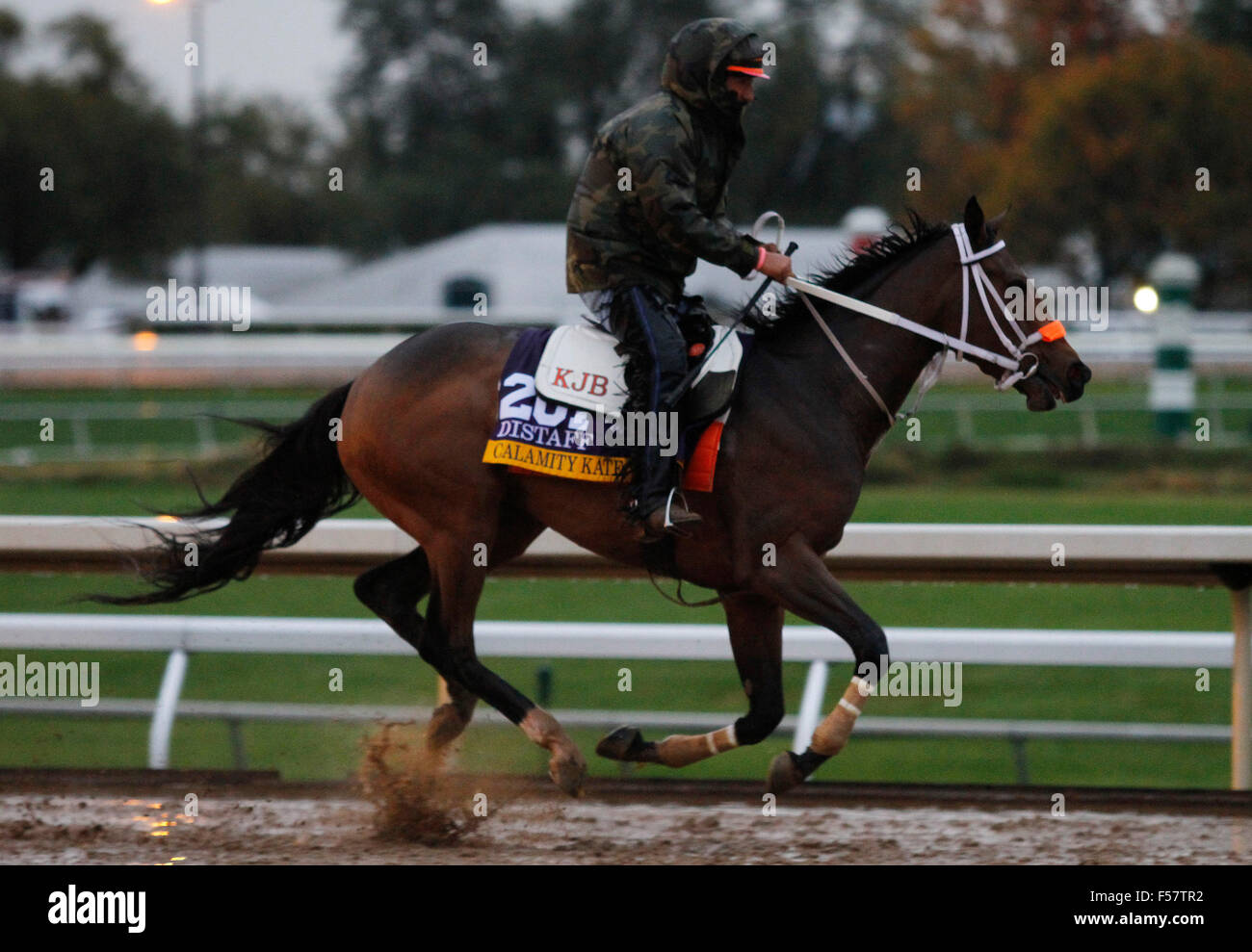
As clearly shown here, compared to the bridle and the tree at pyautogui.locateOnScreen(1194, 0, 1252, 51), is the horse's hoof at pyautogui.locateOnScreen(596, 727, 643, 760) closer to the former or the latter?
the bridle

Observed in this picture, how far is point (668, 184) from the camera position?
4.65 meters

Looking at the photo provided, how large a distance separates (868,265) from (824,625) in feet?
3.59

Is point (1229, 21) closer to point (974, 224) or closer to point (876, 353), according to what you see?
point (974, 224)

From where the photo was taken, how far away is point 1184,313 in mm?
17125

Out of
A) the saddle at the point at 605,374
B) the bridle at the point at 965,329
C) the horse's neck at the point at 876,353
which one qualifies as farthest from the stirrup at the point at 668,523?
the bridle at the point at 965,329

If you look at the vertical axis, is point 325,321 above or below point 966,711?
above

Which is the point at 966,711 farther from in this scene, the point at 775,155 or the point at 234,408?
the point at 775,155

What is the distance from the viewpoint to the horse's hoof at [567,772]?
477 centimetres

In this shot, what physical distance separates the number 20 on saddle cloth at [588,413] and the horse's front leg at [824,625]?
0.32m

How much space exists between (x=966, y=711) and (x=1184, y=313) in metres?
11.1

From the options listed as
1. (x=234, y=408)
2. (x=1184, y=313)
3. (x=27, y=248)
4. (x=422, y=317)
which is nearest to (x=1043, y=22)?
(x=422, y=317)

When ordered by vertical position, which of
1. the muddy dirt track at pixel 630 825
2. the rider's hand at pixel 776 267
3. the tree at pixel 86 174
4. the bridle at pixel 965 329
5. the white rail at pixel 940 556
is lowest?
the muddy dirt track at pixel 630 825

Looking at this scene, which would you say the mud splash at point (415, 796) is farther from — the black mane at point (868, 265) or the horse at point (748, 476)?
the black mane at point (868, 265)

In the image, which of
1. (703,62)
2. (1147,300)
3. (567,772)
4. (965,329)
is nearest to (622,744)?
(567,772)
